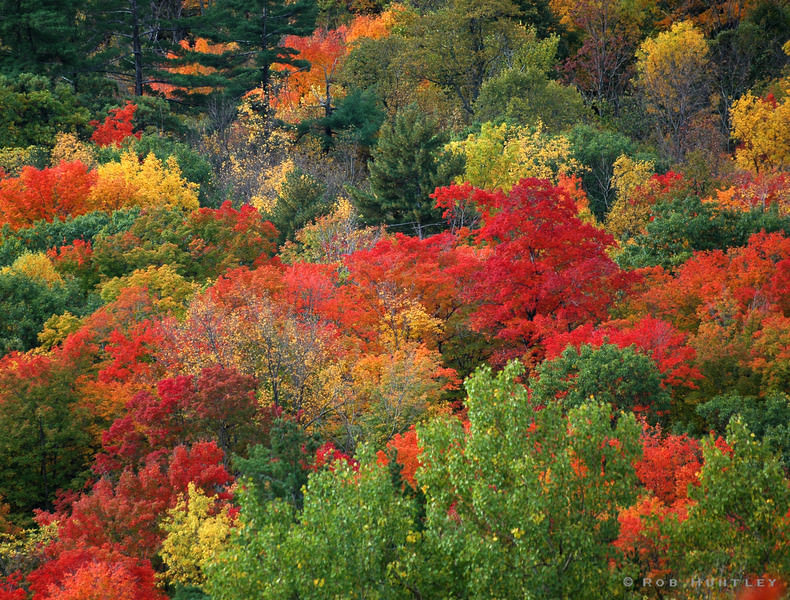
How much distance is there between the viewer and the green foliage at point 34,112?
2368 inches

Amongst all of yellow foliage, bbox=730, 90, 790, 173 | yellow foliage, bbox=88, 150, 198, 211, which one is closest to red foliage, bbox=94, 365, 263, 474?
yellow foliage, bbox=88, 150, 198, 211

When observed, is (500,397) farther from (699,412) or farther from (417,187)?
(417,187)

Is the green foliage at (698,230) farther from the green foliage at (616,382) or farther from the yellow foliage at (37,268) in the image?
the yellow foliage at (37,268)

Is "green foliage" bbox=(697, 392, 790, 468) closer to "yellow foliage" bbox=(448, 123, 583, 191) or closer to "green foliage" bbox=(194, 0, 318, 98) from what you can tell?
"yellow foliage" bbox=(448, 123, 583, 191)

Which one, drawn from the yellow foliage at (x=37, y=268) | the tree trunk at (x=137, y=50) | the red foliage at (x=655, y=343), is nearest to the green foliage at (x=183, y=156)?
the tree trunk at (x=137, y=50)

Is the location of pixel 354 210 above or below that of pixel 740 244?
below

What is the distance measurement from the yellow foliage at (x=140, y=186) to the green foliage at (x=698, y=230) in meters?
23.7

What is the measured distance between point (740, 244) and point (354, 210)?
21.9 metres

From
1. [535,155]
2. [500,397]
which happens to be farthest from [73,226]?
[500,397]

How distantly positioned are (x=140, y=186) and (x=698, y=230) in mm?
28665

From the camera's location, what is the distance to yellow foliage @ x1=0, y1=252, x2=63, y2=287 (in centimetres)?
4197

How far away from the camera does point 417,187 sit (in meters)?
54.1

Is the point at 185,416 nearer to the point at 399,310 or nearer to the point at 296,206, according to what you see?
the point at 399,310

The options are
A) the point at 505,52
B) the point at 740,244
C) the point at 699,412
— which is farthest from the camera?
the point at 505,52
